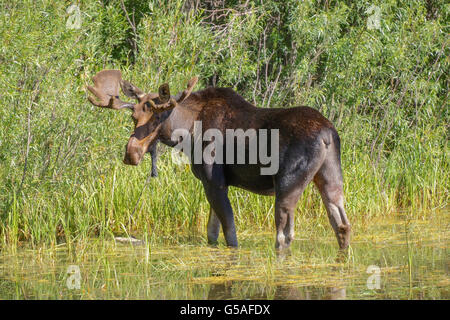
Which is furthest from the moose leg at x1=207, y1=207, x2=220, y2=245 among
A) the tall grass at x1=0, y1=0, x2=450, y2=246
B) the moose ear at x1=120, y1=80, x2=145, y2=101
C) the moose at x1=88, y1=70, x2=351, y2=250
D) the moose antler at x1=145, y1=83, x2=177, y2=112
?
the moose ear at x1=120, y1=80, x2=145, y2=101

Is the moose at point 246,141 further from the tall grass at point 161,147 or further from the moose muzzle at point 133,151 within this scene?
the tall grass at point 161,147

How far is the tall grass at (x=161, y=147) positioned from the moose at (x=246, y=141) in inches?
36.8

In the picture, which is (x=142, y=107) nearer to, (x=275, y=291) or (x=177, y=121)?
(x=177, y=121)

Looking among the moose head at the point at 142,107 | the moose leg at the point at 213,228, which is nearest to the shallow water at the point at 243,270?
the moose leg at the point at 213,228

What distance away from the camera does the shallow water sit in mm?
5836

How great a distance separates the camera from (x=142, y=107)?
308 inches

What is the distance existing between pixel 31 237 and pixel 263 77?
666 centimetres

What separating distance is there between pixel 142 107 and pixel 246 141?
46.8 inches

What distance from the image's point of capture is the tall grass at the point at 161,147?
8.43 metres

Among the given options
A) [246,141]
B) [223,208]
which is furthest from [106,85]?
[223,208]
